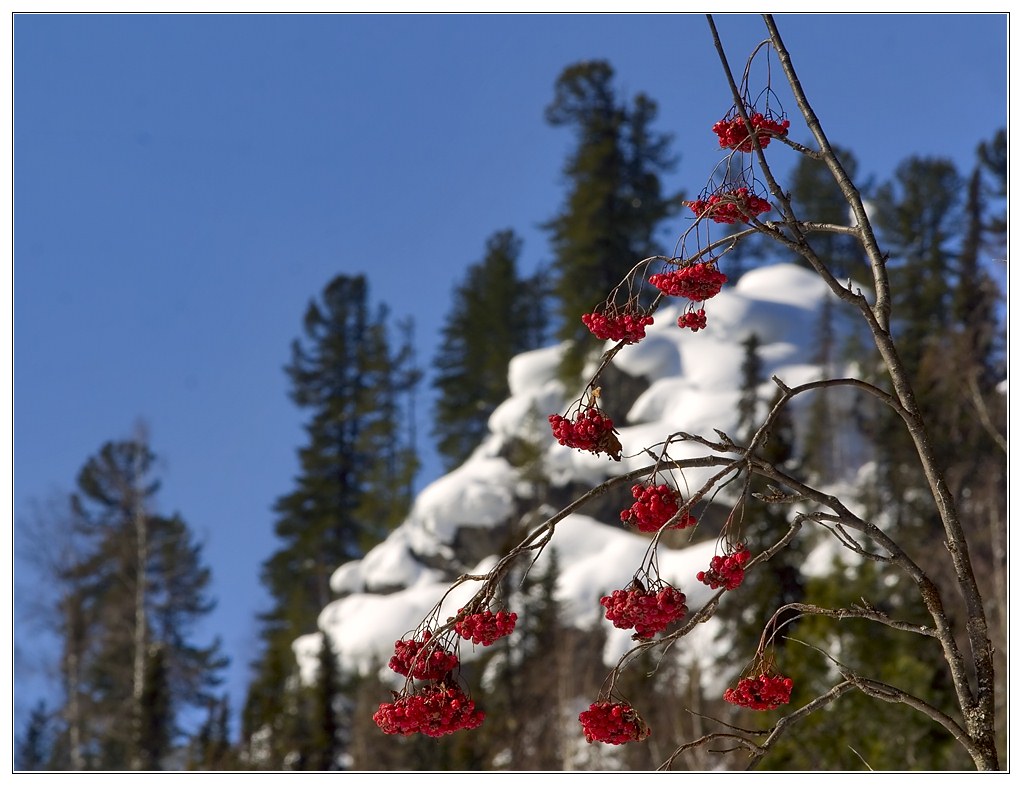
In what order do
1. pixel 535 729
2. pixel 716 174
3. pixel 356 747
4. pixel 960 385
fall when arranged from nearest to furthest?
pixel 716 174, pixel 960 385, pixel 356 747, pixel 535 729

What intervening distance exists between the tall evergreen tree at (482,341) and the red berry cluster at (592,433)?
4666 cm

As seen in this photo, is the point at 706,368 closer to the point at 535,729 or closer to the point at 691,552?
the point at 691,552

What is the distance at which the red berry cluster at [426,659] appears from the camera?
2232 millimetres

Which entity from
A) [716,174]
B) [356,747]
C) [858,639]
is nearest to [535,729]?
[356,747]

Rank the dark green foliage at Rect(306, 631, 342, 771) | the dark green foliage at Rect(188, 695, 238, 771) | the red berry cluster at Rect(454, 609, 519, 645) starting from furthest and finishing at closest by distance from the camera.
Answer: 1. the dark green foliage at Rect(306, 631, 342, 771)
2. the dark green foliage at Rect(188, 695, 238, 771)
3. the red berry cluster at Rect(454, 609, 519, 645)

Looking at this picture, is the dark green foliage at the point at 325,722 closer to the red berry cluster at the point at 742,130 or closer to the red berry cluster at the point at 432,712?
the red berry cluster at the point at 432,712

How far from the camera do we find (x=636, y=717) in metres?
2.33

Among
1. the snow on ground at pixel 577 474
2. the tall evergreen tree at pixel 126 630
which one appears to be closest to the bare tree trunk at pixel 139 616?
the tall evergreen tree at pixel 126 630

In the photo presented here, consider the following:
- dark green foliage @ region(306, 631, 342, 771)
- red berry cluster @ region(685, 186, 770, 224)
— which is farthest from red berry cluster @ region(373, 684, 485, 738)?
dark green foliage @ region(306, 631, 342, 771)

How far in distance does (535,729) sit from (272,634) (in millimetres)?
21781

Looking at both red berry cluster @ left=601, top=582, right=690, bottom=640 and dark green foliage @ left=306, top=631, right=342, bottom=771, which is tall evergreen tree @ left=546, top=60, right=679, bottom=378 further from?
red berry cluster @ left=601, top=582, right=690, bottom=640

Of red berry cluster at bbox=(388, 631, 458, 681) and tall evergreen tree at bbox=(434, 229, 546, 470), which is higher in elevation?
tall evergreen tree at bbox=(434, 229, 546, 470)

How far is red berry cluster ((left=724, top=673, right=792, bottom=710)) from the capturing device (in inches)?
97.5

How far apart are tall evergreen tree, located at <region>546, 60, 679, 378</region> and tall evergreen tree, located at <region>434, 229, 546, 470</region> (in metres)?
5.06
